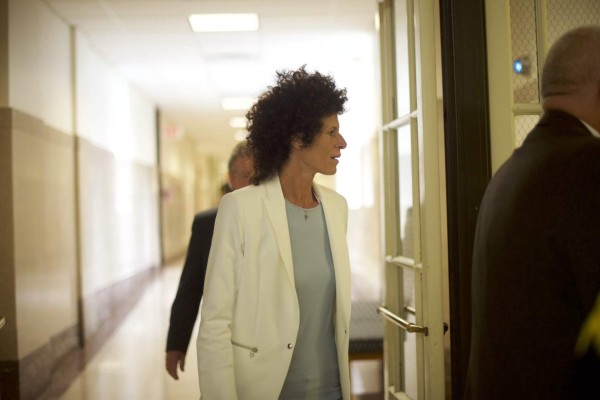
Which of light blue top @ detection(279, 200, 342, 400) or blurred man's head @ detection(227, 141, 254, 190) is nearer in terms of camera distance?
light blue top @ detection(279, 200, 342, 400)

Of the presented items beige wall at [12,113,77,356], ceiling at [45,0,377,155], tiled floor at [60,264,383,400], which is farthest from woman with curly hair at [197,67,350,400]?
beige wall at [12,113,77,356]

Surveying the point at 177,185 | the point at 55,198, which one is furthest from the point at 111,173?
the point at 177,185

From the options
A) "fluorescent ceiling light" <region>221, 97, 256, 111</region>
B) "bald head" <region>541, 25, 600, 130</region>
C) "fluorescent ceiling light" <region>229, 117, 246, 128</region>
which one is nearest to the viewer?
"bald head" <region>541, 25, 600, 130</region>

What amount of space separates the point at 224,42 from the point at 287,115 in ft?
16.6

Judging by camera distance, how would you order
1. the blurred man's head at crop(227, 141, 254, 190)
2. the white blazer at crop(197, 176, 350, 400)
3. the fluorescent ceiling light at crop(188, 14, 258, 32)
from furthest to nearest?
the fluorescent ceiling light at crop(188, 14, 258, 32) < the blurred man's head at crop(227, 141, 254, 190) < the white blazer at crop(197, 176, 350, 400)

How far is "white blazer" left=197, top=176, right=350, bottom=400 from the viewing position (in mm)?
1647

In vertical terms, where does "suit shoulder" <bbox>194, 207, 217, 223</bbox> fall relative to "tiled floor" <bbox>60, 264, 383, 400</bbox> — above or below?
above

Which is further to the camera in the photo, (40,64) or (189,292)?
(40,64)

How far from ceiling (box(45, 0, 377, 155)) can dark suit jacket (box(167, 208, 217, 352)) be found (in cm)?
174

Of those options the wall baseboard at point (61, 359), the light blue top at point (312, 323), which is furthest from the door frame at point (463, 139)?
the wall baseboard at point (61, 359)

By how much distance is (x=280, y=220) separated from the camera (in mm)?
1733

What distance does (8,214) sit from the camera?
4.18 metres

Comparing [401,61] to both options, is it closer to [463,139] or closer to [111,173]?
[463,139]

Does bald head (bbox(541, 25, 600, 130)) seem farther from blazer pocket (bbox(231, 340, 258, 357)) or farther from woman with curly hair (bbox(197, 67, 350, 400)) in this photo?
blazer pocket (bbox(231, 340, 258, 357))
